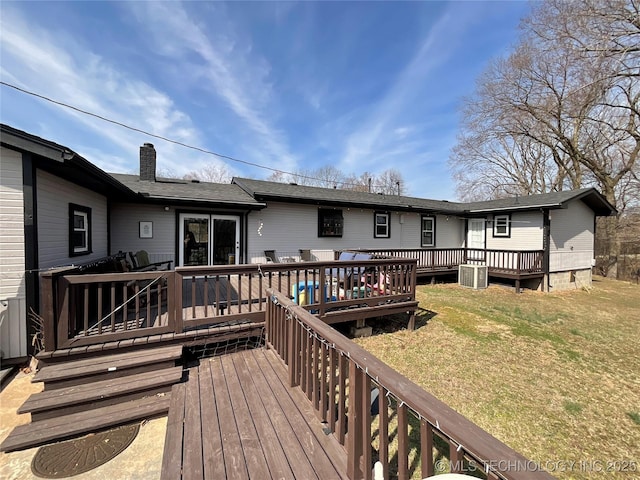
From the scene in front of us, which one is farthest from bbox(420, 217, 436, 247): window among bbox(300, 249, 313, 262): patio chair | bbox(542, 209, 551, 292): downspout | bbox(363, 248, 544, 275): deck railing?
bbox(300, 249, 313, 262): patio chair

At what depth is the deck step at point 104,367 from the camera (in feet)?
9.46

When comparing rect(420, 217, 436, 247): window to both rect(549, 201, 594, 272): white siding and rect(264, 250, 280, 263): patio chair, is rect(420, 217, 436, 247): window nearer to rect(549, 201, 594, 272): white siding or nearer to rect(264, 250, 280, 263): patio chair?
rect(549, 201, 594, 272): white siding

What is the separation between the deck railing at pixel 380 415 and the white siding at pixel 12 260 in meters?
3.54

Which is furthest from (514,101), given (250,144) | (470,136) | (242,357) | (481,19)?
(242,357)

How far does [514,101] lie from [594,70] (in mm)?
7817

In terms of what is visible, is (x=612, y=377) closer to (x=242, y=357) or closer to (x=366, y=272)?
(x=366, y=272)

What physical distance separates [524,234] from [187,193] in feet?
43.7

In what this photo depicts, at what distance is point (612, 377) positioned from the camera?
155 inches

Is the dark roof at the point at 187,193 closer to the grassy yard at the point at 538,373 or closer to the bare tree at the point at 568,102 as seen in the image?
the grassy yard at the point at 538,373

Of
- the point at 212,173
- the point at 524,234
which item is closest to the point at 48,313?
the point at 524,234

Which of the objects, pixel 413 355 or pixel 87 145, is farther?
pixel 87 145

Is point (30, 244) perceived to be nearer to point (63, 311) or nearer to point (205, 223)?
point (63, 311)

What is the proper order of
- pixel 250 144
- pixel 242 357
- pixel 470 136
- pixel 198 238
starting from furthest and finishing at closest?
pixel 470 136 < pixel 250 144 < pixel 198 238 < pixel 242 357

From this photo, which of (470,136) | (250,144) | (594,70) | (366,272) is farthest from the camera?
(470,136)
